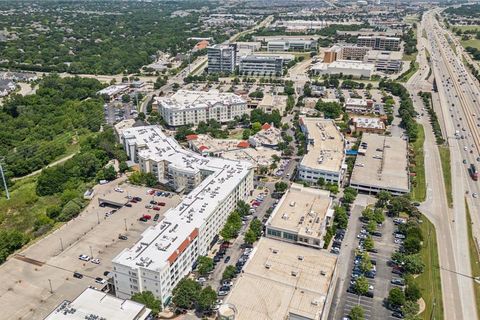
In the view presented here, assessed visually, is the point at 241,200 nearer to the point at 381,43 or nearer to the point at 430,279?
the point at 430,279

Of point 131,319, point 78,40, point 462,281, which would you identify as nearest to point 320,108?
point 462,281

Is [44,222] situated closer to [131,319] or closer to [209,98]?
[131,319]

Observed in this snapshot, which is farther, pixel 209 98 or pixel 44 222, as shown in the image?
pixel 209 98

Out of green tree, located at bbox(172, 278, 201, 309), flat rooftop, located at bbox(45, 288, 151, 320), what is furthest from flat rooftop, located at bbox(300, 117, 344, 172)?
flat rooftop, located at bbox(45, 288, 151, 320)

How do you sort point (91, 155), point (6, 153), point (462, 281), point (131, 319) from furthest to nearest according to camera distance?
1. point (6, 153)
2. point (91, 155)
3. point (462, 281)
4. point (131, 319)

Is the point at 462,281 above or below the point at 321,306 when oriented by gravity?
below

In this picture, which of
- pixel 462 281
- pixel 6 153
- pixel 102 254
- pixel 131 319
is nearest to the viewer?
pixel 131 319

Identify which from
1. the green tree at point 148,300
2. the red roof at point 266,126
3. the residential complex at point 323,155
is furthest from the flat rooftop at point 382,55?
the green tree at point 148,300
